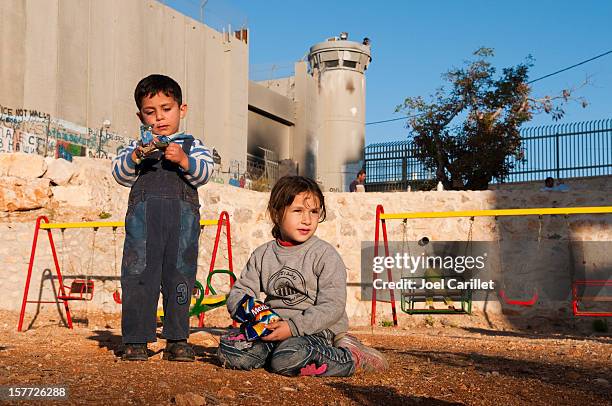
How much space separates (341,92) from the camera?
993 inches

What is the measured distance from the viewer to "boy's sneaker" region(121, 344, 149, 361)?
3672mm

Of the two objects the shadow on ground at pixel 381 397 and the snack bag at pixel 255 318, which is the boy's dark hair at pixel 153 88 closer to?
the snack bag at pixel 255 318

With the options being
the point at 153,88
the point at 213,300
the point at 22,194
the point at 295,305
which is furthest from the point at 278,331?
the point at 22,194

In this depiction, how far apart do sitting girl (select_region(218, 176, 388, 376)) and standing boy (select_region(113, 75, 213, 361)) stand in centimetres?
43

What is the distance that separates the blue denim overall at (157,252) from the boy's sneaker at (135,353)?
34 mm

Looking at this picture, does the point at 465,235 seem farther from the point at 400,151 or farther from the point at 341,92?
the point at 341,92

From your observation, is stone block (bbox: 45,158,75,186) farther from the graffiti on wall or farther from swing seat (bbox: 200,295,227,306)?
swing seat (bbox: 200,295,227,306)

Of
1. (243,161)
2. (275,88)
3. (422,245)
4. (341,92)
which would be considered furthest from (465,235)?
(275,88)

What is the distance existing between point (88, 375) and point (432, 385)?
4.87 ft

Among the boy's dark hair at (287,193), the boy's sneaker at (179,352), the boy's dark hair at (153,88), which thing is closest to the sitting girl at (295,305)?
the boy's dark hair at (287,193)

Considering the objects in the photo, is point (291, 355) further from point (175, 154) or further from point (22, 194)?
point (22, 194)

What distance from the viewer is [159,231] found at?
3.82m

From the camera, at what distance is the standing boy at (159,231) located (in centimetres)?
376

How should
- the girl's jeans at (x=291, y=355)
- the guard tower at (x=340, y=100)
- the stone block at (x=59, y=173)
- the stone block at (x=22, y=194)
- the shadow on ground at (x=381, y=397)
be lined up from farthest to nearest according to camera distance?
the guard tower at (x=340, y=100)
the stone block at (x=59, y=173)
the stone block at (x=22, y=194)
the girl's jeans at (x=291, y=355)
the shadow on ground at (x=381, y=397)
